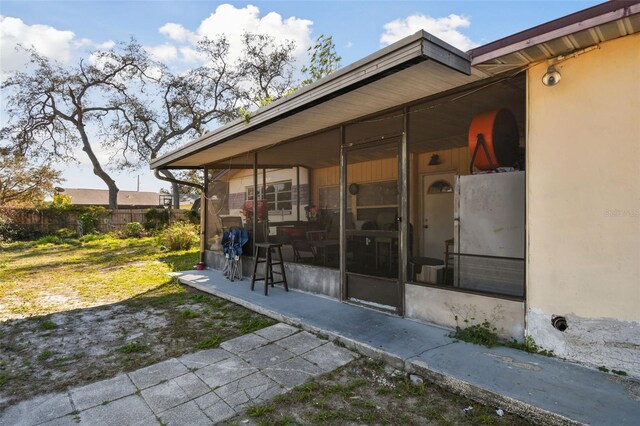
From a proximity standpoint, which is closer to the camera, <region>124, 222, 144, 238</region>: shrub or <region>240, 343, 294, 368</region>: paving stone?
<region>240, 343, 294, 368</region>: paving stone

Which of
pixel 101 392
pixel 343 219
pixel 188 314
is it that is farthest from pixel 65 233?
pixel 101 392

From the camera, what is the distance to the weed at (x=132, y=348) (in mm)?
3479

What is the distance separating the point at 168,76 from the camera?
2036 centimetres

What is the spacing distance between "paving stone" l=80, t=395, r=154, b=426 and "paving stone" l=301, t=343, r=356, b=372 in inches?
52.1

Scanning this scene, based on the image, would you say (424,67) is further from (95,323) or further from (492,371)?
(95,323)

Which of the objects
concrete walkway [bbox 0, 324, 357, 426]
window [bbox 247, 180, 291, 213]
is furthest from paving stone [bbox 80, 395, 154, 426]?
window [bbox 247, 180, 291, 213]

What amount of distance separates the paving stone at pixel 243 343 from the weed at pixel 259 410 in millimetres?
988

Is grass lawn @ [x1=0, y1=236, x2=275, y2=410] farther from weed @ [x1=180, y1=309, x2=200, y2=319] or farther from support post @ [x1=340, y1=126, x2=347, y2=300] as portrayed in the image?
support post @ [x1=340, y1=126, x2=347, y2=300]

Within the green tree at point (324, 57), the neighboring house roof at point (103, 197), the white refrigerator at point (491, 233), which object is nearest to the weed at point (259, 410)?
the white refrigerator at point (491, 233)

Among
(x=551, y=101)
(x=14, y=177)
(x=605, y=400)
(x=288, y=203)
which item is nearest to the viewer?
(x=605, y=400)

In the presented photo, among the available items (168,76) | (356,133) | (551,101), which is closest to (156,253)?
(356,133)

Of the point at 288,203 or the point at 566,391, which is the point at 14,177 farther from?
the point at 566,391

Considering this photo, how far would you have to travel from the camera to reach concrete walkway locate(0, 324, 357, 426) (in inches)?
92.1

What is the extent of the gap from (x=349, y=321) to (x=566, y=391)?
202 cm
